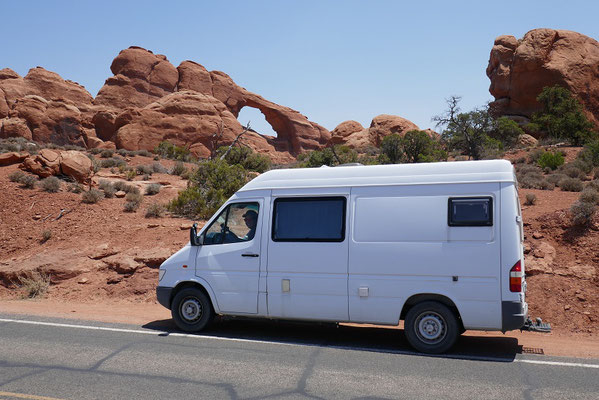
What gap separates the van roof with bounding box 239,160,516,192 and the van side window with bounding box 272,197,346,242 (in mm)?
253

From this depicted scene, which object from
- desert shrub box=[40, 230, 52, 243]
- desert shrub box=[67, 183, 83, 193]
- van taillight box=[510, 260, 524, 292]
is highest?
desert shrub box=[67, 183, 83, 193]

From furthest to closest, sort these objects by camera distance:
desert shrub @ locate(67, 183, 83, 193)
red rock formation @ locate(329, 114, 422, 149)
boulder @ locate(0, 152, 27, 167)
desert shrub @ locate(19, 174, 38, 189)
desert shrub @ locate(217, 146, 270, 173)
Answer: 1. red rock formation @ locate(329, 114, 422, 149)
2. desert shrub @ locate(217, 146, 270, 173)
3. boulder @ locate(0, 152, 27, 167)
4. desert shrub @ locate(19, 174, 38, 189)
5. desert shrub @ locate(67, 183, 83, 193)

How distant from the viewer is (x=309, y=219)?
26.6ft

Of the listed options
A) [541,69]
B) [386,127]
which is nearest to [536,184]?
[541,69]

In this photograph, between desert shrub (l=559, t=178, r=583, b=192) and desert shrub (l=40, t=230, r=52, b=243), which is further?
desert shrub (l=559, t=178, r=583, b=192)

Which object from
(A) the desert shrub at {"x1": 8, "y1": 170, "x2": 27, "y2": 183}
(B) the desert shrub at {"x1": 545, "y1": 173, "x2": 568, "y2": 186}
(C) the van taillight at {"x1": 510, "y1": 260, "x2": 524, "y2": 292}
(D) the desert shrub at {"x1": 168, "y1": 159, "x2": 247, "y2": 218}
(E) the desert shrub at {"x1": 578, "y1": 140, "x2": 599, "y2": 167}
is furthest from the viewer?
(E) the desert shrub at {"x1": 578, "y1": 140, "x2": 599, "y2": 167}

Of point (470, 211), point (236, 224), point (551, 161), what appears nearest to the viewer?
point (470, 211)

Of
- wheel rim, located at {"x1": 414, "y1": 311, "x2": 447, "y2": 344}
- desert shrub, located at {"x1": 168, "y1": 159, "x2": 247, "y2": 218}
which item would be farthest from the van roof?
desert shrub, located at {"x1": 168, "y1": 159, "x2": 247, "y2": 218}

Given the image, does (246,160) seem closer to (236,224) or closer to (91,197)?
(91,197)

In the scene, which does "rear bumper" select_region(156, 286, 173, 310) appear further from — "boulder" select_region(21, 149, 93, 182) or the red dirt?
"boulder" select_region(21, 149, 93, 182)

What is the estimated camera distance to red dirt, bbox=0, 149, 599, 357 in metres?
10.5

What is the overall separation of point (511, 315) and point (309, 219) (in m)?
3.17

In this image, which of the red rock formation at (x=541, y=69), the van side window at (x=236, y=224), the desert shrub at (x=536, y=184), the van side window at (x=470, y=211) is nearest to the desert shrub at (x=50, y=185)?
the van side window at (x=236, y=224)

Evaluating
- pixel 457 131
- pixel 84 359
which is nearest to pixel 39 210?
pixel 84 359
